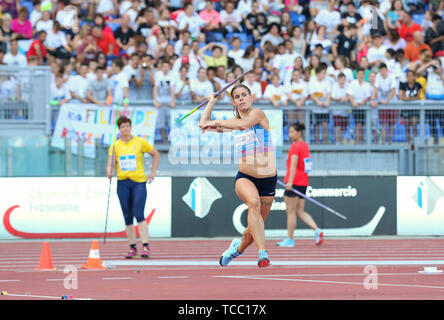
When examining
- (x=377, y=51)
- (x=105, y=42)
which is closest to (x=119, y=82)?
(x=105, y=42)

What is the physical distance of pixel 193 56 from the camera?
21469mm

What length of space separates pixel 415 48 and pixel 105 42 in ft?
25.4

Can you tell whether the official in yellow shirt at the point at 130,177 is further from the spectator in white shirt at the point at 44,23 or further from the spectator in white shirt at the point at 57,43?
the spectator in white shirt at the point at 44,23

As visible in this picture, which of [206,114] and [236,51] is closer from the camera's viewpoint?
[206,114]

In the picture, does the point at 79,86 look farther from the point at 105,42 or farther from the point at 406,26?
the point at 406,26

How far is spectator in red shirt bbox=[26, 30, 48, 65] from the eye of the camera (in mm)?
22062

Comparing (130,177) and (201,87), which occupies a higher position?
(201,87)

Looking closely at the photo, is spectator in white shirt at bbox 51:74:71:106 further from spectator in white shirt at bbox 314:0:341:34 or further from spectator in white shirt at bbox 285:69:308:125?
spectator in white shirt at bbox 314:0:341:34

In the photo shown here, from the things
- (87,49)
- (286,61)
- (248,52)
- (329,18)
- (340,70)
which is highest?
(329,18)

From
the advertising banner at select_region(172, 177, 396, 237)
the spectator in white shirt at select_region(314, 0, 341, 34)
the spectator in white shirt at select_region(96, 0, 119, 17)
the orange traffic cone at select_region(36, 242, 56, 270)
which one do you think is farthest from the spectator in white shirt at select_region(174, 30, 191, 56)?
the orange traffic cone at select_region(36, 242, 56, 270)

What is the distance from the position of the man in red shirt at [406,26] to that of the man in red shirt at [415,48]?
0.84ft

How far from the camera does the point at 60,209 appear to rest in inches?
752
